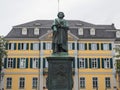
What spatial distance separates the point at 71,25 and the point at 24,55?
9.19 metres

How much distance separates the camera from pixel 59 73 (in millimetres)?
17578

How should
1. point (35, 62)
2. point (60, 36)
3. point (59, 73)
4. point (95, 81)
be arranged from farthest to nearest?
point (35, 62) → point (95, 81) → point (60, 36) → point (59, 73)

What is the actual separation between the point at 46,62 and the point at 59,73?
34216 millimetres

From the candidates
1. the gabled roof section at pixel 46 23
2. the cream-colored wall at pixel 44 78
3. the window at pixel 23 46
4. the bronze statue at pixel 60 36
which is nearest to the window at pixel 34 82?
the cream-colored wall at pixel 44 78

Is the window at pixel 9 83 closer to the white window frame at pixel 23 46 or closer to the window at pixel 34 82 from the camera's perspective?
the window at pixel 34 82

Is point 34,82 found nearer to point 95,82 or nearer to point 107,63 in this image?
point 95,82

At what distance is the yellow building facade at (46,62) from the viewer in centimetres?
5191


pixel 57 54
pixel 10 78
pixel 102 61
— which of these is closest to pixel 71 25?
pixel 102 61

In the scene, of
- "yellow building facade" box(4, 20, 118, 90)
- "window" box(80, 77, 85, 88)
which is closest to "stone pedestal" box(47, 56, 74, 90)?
"yellow building facade" box(4, 20, 118, 90)

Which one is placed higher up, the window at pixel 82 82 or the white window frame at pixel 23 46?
the white window frame at pixel 23 46

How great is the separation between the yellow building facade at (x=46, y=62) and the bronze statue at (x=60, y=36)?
33.5 meters

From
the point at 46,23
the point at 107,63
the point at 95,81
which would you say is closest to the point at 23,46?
the point at 46,23

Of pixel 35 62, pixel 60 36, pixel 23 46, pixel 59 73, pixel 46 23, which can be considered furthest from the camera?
pixel 46 23

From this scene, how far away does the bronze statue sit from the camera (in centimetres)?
1803
